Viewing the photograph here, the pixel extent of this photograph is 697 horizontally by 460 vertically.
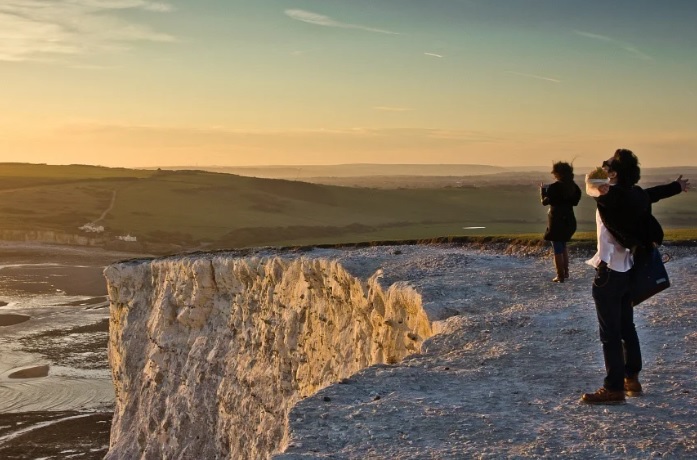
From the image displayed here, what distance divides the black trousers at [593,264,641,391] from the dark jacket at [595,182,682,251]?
0.41m

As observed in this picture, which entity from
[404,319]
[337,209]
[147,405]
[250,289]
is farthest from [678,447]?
[337,209]

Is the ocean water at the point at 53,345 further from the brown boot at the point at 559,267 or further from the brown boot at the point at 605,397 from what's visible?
the brown boot at the point at 605,397

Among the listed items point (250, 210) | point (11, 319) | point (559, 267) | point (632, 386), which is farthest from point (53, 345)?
point (250, 210)

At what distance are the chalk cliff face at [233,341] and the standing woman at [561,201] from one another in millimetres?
3299

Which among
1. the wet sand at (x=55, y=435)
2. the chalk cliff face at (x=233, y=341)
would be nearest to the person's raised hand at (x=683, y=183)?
the chalk cliff face at (x=233, y=341)

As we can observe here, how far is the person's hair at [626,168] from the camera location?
30.3 feet

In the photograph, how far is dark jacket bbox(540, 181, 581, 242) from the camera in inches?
675

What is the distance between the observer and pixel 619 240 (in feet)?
30.6

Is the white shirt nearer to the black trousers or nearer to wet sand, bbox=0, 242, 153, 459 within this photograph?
the black trousers

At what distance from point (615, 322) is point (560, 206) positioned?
8.23m

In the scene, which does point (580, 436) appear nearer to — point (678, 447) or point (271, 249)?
point (678, 447)

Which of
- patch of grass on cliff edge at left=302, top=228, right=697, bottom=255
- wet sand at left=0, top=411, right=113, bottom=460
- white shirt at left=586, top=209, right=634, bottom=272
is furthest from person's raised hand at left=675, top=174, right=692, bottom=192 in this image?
wet sand at left=0, top=411, right=113, bottom=460

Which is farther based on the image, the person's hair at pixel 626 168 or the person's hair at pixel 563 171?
the person's hair at pixel 563 171

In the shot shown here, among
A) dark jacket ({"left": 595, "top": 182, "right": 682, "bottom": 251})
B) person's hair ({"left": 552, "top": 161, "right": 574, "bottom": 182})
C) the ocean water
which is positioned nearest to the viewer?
dark jacket ({"left": 595, "top": 182, "right": 682, "bottom": 251})
